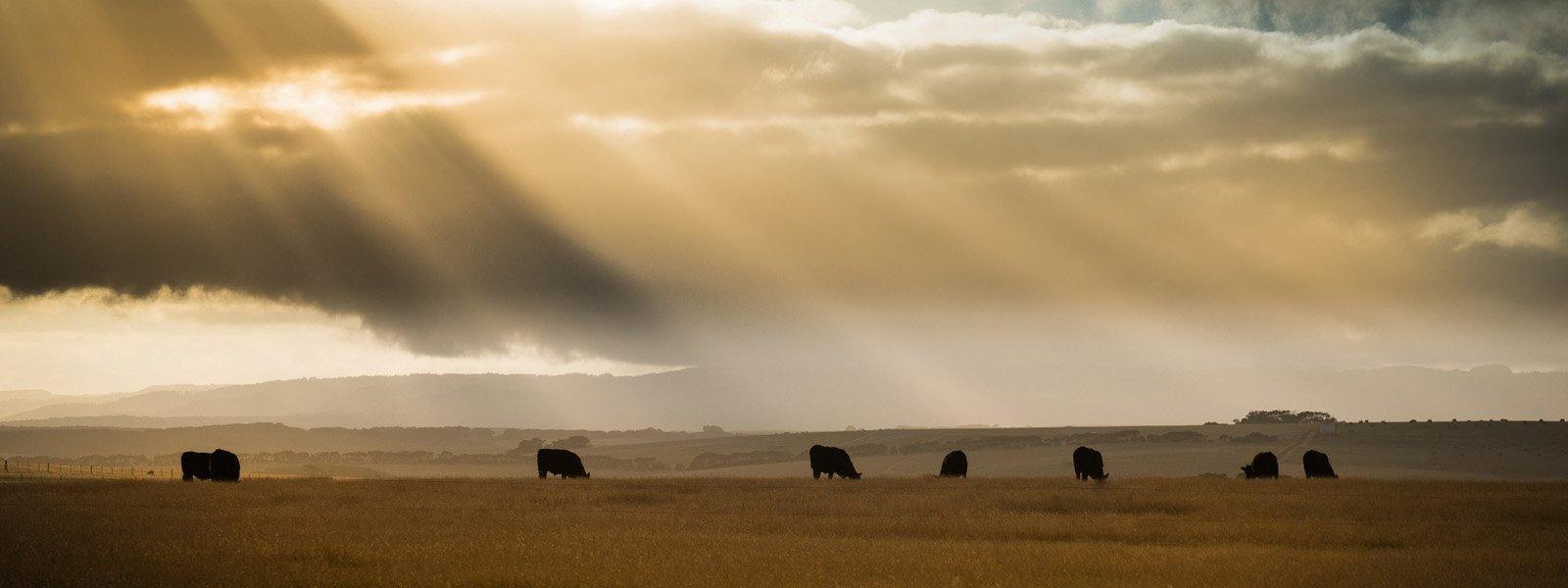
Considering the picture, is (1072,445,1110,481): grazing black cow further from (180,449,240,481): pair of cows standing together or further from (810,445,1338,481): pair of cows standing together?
(180,449,240,481): pair of cows standing together

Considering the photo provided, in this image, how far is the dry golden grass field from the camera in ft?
61.8

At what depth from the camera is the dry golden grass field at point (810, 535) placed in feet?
61.8

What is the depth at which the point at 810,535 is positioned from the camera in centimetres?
2480

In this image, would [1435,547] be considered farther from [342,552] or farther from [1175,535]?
[342,552]

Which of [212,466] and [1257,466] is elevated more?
[212,466]

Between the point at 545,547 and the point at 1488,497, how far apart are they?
72.1 ft

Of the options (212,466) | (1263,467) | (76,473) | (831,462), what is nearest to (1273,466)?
(1263,467)

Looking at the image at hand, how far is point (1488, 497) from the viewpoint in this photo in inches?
1165

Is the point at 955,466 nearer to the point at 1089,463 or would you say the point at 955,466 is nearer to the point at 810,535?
the point at 1089,463

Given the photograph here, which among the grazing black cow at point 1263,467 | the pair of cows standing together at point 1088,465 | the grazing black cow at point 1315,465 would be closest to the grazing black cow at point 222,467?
the pair of cows standing together at point 1088,465

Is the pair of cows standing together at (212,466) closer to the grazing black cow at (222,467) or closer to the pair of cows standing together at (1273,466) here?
the grazing black cow at (222,467)

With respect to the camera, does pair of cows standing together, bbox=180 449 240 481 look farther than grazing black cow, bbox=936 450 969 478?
Yes

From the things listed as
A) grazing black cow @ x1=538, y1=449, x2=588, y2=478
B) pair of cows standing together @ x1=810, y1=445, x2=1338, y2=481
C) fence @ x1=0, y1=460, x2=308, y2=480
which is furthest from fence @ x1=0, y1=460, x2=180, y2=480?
pair of cows standing together @ x1=810, y1=445, x2=1338, y2=481

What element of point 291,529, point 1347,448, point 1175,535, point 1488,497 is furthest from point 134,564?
point 1347,448
